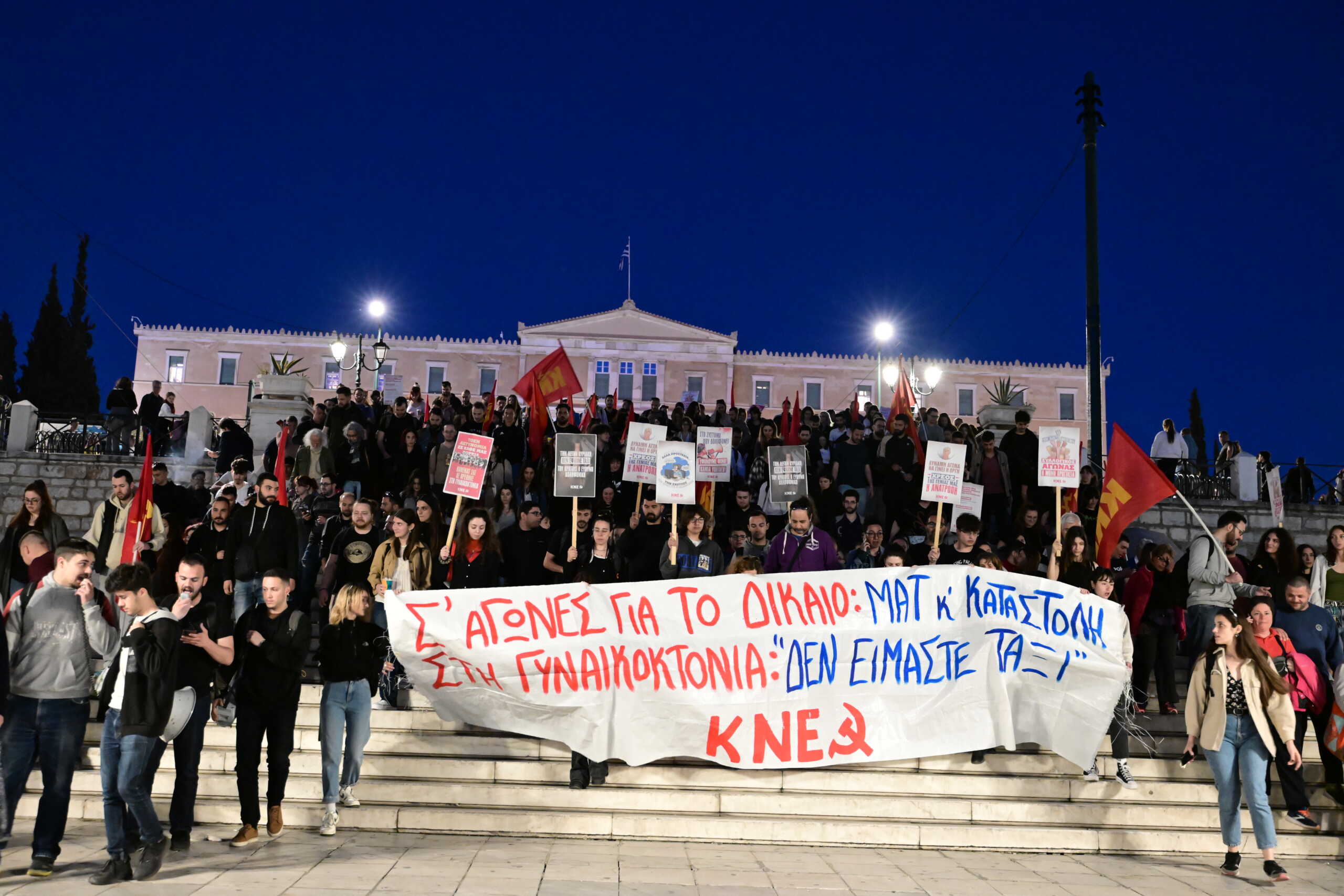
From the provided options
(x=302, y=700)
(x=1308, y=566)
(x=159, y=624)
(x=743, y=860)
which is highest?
(x=1308, y=566)

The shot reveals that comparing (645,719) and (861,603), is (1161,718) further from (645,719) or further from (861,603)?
(645,719)

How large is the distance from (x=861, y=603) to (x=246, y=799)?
4710mm

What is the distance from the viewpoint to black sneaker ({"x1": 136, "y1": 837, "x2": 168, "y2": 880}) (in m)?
5.85

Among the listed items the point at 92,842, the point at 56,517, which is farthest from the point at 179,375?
the point at 92,842

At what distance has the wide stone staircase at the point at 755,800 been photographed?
7.37m

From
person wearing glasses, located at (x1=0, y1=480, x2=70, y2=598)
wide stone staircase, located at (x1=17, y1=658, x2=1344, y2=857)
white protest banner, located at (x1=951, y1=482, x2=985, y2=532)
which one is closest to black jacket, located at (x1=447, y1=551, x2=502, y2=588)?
wide stone staircase, located at (x1=17, y1=658, x2=1344, y2=857)

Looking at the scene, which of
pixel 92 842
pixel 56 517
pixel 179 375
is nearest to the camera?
pixel 92 842

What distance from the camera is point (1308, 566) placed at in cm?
1059

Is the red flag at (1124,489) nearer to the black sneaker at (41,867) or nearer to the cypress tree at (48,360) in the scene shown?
the black sneaker at (41,867)

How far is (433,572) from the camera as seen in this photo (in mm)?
9758

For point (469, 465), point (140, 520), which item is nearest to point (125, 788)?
point (469, 465)

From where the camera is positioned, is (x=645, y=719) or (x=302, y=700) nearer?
(x=645, y=719)

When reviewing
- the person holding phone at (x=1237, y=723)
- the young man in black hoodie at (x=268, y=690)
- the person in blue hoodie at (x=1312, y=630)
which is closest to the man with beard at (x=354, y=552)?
the young man in black hoodie at (x=268, y=690)

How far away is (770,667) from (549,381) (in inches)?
351
